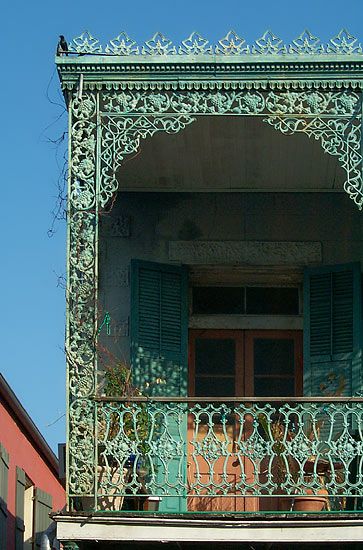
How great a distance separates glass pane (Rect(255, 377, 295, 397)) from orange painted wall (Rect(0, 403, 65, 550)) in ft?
12.6

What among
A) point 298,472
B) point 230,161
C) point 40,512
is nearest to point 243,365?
point 230,161

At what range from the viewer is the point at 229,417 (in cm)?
1409

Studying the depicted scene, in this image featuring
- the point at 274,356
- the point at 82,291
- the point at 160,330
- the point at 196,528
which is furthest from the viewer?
the point at 274,356

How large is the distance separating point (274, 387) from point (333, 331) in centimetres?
88

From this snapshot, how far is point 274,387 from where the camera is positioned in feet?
47.0

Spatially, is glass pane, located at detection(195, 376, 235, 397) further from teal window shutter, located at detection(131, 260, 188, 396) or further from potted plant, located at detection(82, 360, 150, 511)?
potted plant, located at detection(82, 360, 150, 511)

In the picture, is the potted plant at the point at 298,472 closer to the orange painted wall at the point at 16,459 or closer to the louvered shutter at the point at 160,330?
the louvered shutter at the point at 160,330

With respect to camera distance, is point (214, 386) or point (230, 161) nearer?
point (230, 161)

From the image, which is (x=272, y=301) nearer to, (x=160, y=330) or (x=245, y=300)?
(x=245, y=300)

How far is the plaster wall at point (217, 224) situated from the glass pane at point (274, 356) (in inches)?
32.9

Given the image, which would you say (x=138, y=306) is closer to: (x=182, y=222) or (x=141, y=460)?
(x=182, y=222)

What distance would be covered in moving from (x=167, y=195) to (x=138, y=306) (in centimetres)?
129

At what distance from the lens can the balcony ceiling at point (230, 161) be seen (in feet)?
43.9

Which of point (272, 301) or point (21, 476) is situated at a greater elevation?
point (272, 301)
